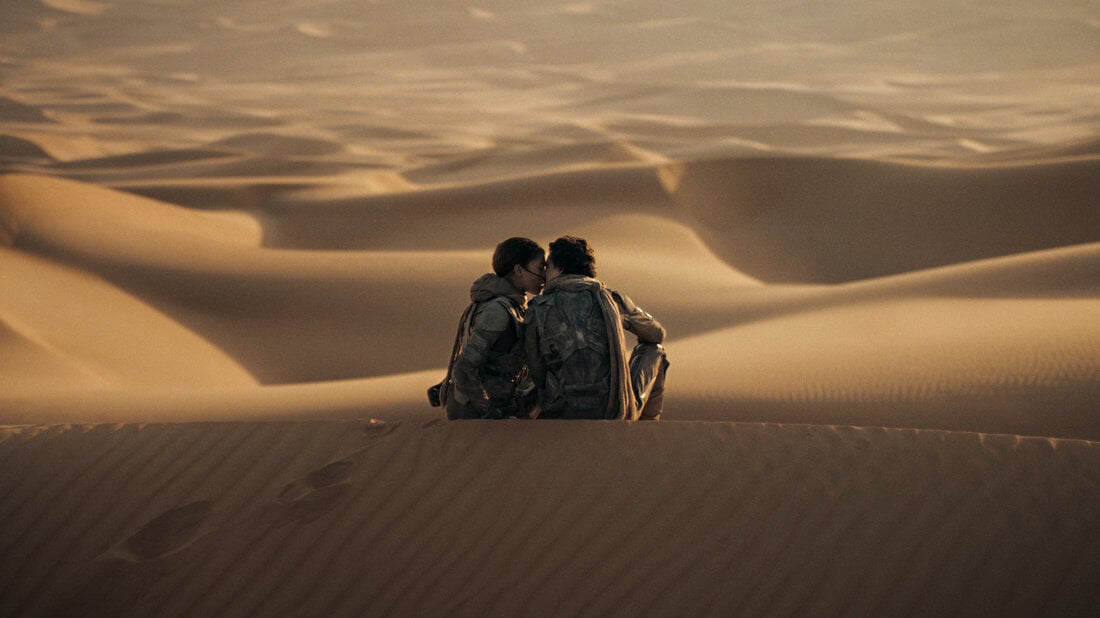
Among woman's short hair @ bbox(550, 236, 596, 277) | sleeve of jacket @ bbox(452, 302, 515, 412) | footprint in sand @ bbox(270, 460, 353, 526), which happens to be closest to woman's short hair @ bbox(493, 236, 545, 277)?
woman's short hair @ bbox(550, 236, 596, 277)

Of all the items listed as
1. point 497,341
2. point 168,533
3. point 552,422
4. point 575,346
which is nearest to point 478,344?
point 497,341

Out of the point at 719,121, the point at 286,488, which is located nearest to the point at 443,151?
the point at 719,121

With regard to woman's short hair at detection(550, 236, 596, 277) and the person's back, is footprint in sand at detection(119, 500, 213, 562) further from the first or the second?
woman's short hair at detection(550, 236, 596, 277)

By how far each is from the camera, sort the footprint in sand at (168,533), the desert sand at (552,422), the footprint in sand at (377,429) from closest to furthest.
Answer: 1. the desert sand at (552,422)
2. the footprint in sand at (168,533)
3. the footprint in sand at (377,429)

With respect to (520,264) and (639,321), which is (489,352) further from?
(639,321)

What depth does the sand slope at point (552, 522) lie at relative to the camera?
14.4ft

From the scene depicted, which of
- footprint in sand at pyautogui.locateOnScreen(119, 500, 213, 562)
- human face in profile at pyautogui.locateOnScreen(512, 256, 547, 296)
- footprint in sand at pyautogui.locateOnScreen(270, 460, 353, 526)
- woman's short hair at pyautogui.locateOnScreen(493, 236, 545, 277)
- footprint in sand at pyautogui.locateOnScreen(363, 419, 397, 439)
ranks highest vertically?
woman's short hair at pyautogui.locateOnScreen(493, 236, 545, 277)

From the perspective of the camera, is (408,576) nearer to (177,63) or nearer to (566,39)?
(177,63)

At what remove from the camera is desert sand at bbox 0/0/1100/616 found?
453cm

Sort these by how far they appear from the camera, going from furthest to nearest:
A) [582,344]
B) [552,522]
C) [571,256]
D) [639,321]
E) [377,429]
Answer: [377,429]
[639,321]
[571,256]
[582,344]
[552,522]

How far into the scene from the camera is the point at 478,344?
507 cm

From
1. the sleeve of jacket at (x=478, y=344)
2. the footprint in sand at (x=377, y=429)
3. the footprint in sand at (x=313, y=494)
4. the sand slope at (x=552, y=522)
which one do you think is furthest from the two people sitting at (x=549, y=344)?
the footprint in sand at (x=313, y=494)

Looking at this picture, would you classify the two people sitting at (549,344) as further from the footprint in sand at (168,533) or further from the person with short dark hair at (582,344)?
the footprint in sand at (168,533)

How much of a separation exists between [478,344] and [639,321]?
2.83 feet
